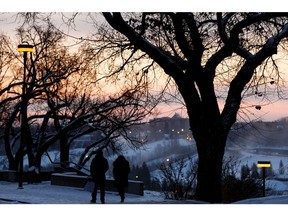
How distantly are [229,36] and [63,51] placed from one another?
7.48 m

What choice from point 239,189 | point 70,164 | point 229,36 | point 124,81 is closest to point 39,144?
point 70,164

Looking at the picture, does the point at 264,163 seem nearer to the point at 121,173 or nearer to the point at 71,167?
the point at 121,173

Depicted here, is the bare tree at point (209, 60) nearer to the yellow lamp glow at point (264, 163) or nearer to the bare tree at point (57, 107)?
the yellow lamp glow at point (264, 163)

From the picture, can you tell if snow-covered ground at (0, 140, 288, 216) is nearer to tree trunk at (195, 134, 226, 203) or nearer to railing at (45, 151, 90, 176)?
tree trunk at (195, 134, 226, 203)

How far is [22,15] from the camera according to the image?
1575cm

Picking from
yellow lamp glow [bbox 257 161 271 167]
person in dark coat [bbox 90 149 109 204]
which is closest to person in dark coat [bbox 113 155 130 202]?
person in dark coat [bbox 90 149 109 204]
